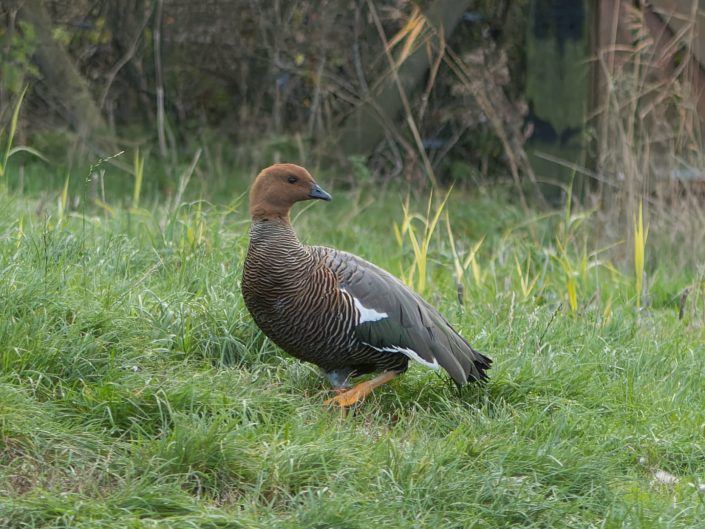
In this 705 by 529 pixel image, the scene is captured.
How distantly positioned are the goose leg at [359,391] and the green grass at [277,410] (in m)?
0.06

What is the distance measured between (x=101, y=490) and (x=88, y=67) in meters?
6.22

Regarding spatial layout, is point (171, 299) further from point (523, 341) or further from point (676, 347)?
point (676, 347)

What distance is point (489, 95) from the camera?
868cm

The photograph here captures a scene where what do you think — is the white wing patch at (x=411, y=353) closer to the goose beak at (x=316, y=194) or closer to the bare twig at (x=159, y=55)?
the goose beak at (x=316, y=194)

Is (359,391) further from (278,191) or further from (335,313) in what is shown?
(278,191)

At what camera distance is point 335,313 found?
4.43 m

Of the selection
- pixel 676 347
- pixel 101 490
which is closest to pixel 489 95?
pixel 676 347

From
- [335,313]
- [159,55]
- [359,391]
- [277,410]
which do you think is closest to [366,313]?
[335,313]

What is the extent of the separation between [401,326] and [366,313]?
0.49 ft

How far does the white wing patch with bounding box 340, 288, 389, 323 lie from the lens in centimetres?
448

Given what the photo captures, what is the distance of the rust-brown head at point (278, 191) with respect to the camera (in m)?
4.65

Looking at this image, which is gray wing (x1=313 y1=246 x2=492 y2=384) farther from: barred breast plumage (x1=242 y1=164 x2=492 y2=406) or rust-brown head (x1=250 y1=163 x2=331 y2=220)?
rust-brown head (x1=250 y1=163 x2=331 y2=220)

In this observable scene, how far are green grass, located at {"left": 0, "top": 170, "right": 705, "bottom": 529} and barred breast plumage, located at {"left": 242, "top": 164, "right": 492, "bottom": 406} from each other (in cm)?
15

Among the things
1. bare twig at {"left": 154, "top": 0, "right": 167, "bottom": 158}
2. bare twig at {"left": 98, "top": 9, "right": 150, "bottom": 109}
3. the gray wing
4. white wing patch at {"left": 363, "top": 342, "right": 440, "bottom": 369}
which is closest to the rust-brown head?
the gray wing
